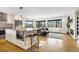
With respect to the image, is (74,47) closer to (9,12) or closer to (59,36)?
(59,36)

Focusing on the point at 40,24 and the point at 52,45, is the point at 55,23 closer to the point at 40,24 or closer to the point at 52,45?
the point at 40,24

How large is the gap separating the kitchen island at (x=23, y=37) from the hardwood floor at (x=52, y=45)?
0.09 m

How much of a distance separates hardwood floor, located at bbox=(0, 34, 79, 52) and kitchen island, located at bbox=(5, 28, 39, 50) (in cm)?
9

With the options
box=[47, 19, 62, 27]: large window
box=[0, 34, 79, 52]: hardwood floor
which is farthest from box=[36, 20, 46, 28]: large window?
box=[0, 34, 79, 52]: hardwood floor

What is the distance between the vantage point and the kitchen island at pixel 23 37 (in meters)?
2.10

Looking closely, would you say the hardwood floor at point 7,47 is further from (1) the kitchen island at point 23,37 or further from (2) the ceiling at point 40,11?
(2) the ceiling at point 40,11

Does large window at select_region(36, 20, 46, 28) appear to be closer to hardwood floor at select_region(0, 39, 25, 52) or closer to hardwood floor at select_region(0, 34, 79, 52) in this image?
hardwood floor at select_region(0, 34, 79, 52)

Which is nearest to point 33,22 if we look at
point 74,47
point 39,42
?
point 39,42

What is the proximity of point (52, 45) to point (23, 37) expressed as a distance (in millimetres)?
619

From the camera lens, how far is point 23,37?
6.93 feet

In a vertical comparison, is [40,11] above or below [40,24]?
above

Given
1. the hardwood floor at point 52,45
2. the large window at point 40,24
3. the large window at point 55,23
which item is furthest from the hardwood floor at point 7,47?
the large window at point 55,23

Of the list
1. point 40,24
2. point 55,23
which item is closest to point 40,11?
point 40,24
